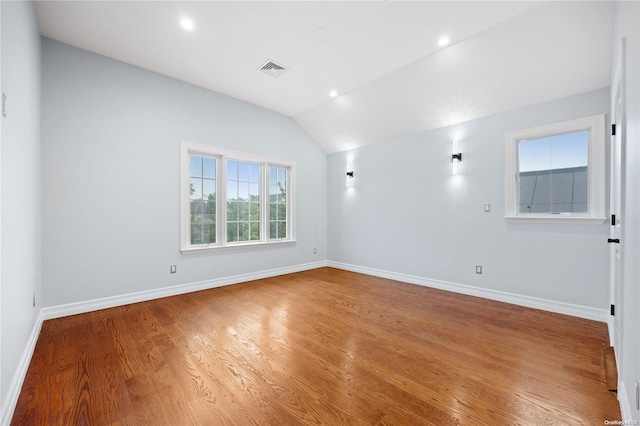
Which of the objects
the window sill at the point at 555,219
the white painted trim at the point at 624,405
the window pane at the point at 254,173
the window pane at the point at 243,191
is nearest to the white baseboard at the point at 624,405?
the white painted trim at the point at 624,405

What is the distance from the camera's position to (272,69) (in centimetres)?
356

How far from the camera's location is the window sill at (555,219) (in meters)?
2.88

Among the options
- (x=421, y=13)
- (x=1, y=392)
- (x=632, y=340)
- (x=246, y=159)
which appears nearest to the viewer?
(x=632, y=340)

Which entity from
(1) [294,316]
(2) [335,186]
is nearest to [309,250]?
(2) [335,186]

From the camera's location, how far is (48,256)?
2889mm

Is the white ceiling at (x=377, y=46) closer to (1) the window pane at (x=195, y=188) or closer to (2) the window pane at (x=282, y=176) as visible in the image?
(1) the window pane at (x=195, y=188)

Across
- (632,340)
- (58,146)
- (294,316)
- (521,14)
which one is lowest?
(294,316)

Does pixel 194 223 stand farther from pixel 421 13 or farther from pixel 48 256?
pixel 421 13

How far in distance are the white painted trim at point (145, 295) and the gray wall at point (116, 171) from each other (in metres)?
0.07

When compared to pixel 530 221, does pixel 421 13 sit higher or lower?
higher

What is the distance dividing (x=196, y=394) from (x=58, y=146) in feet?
10.3

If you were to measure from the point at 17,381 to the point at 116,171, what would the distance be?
238 cm

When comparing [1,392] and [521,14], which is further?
[521,14]

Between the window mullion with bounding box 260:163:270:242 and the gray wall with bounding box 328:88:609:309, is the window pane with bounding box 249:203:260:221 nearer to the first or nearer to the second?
the window mullion with bounding box 260:163:270:242
